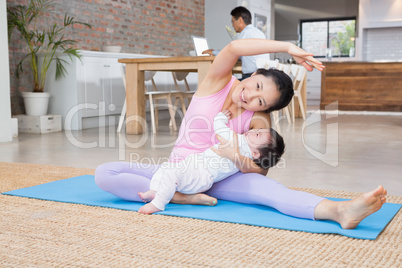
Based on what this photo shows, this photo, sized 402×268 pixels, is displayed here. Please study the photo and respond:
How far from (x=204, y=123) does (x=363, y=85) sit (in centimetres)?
699

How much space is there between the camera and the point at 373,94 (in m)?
8.38

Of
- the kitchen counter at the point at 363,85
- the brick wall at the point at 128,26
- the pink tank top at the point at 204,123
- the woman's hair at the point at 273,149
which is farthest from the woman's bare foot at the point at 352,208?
the kitchen counter at the point at 363,85

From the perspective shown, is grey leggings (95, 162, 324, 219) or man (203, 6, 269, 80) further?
man (203, 6, 269, 80)

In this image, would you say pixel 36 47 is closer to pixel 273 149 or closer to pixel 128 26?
pixel 128 26

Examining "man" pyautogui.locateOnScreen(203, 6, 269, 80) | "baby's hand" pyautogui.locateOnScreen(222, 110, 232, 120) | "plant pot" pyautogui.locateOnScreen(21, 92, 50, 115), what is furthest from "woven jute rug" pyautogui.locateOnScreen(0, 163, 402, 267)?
"plant pot" pyautogui.locateOnScreen(21, 92, 50, 115)

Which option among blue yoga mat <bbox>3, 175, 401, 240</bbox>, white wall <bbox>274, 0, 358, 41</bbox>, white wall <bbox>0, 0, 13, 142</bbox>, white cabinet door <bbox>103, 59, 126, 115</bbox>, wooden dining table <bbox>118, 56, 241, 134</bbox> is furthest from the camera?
white wall <bbox>274, 0, 358, 41</bbox>

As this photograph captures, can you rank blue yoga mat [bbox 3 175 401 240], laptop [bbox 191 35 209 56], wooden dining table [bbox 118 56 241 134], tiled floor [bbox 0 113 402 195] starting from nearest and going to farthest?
blue yoga mat [bbox 3 175 401 240], tiled floor [bbox 0 113 402 195], wooden dining table [bbox 118 56 241 134], laptop [bbox 191 35 209 56]

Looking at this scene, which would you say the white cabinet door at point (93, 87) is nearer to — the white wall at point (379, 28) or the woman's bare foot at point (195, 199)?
the woman's bare foot at point (195, 199)

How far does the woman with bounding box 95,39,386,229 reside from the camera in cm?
184

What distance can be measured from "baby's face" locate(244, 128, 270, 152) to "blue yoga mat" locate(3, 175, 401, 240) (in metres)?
0.26

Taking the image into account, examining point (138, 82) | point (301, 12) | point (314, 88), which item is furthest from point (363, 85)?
point (138, 82)

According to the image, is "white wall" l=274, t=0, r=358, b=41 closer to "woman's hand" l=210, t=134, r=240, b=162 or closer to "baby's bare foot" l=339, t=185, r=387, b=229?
"woman's hand" l=210, t=134, r=240, b=162

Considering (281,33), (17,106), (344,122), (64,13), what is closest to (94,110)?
(17,106)

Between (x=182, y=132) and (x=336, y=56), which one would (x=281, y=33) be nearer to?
(x=336, y=56)
